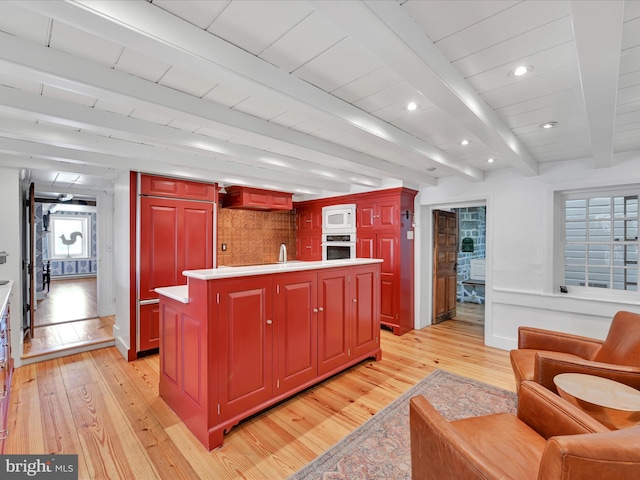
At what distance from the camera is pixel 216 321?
2078 mm

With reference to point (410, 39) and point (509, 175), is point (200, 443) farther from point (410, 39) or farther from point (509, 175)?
point (509, 175)

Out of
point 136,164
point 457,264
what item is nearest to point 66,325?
point 136,164

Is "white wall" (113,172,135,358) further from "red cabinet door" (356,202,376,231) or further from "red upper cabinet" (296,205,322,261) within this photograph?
"red cabinet door" (356,202,376,231)

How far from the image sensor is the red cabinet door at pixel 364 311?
330cm

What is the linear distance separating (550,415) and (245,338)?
1865mm

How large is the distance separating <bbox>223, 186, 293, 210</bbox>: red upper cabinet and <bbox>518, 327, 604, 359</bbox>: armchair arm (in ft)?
12.3

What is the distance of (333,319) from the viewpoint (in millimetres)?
3039

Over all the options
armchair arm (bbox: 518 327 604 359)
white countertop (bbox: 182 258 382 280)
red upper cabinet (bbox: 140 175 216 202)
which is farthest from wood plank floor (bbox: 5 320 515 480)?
red upper cabinet (bbox: 140 175 216 202)

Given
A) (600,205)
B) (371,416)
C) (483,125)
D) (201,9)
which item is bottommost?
(371,416)

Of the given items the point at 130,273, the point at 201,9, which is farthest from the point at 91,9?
the point at 130,273

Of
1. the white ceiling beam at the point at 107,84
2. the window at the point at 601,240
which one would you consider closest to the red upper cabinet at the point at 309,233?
the white ceiling beam at the point at 107,84

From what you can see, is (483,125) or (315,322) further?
(315,322)

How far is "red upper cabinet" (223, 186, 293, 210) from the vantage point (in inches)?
185

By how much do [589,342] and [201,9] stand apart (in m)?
3.51
